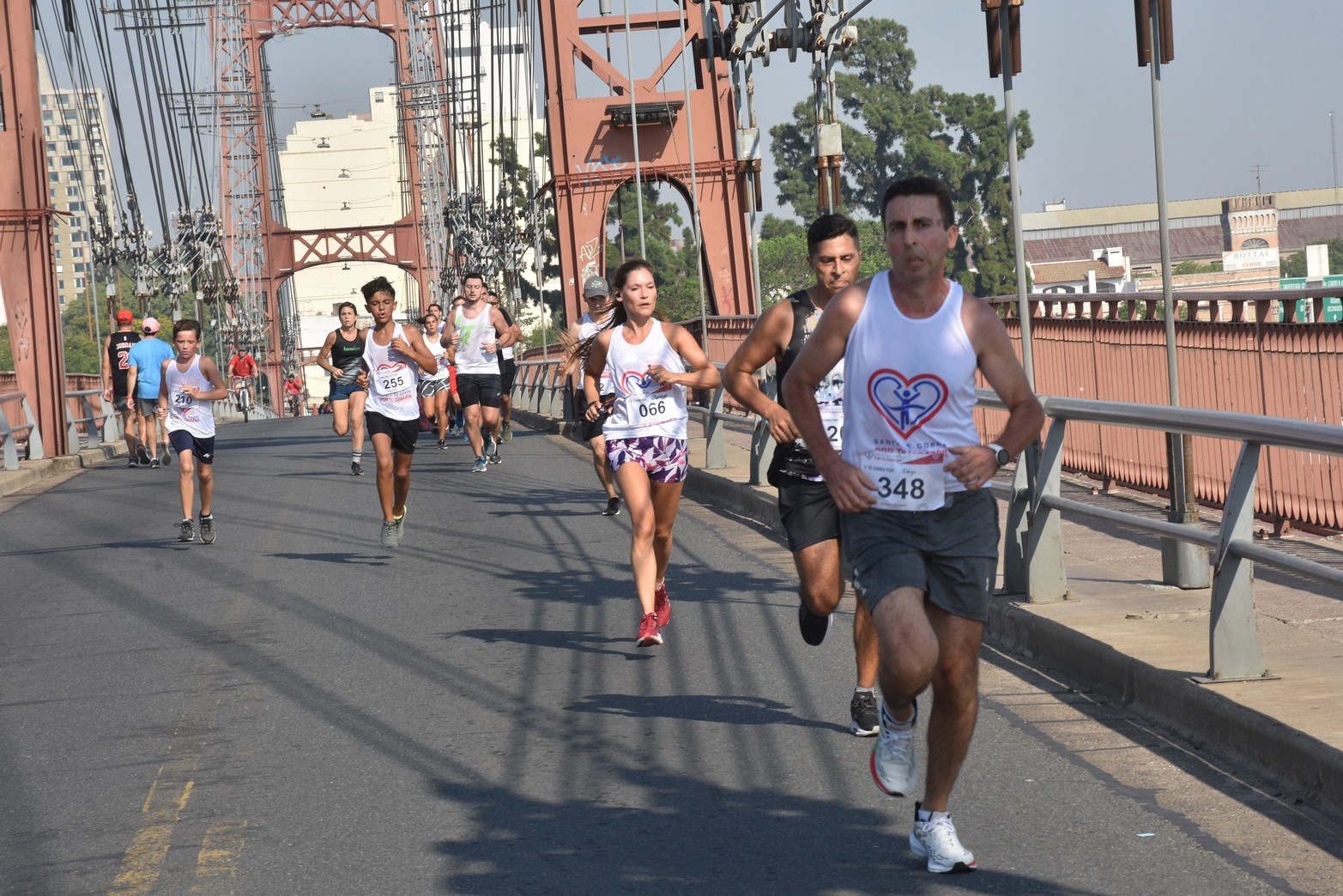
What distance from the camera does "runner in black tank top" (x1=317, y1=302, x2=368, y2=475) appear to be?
17.6 metres

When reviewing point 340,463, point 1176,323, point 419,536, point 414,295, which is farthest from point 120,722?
point 414,295

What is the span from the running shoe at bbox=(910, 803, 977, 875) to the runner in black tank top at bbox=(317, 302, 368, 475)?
12278 mm

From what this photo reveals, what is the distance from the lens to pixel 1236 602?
6.00 meters

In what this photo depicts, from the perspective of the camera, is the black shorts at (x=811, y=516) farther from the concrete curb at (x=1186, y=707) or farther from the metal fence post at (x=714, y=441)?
the metal fence post at (x=714, y=441)

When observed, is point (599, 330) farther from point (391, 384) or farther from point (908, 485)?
point (908, 485)

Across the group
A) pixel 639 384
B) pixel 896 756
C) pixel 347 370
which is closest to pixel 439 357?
pixel 347 370

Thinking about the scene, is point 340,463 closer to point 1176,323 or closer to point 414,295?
point 1176,323

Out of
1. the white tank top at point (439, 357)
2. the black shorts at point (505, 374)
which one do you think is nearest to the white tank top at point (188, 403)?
the black shorts at point (505, 374)

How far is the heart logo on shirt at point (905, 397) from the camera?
14.7 feet

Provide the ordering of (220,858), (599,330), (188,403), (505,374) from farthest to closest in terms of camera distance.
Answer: (505,374) < (599,330) < (188,403) < (220,858)

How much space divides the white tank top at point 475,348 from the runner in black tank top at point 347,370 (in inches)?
41.3

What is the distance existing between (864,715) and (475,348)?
13110mm

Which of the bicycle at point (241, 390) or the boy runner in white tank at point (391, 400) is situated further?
the bicycle at point (241, 390)

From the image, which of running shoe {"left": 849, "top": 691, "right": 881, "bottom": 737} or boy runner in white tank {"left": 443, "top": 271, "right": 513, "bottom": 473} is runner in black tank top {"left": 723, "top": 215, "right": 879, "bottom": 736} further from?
boy runner in white tank {"left": 443, "top": 271, "right": 513, "bottom": 473}
